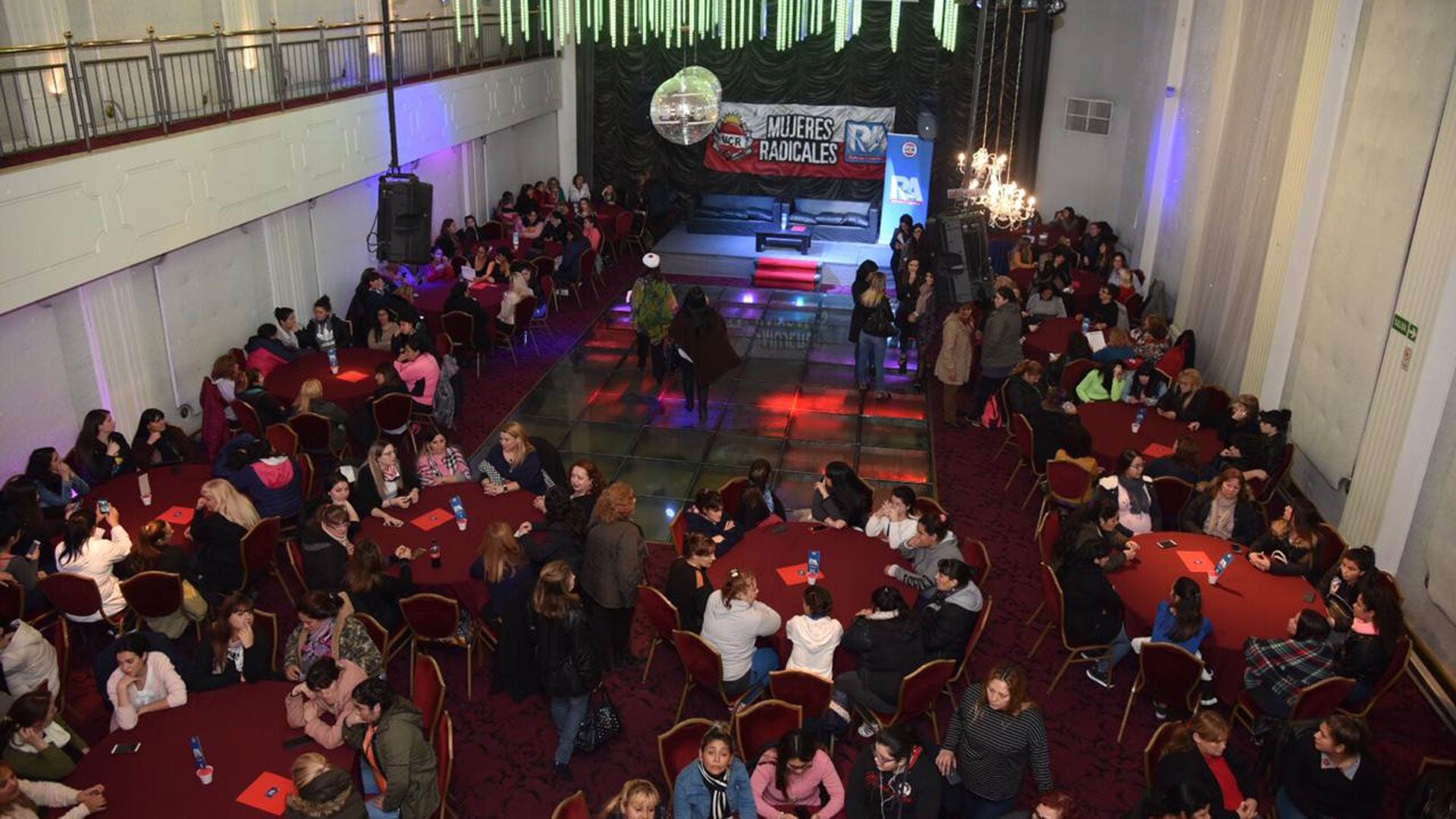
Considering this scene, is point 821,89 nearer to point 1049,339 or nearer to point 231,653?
point 1049,339

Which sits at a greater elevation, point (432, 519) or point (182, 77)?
point (182, 77)

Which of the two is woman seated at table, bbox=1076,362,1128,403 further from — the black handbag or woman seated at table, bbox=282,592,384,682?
woman seated at table, bbox=282,592,384,682

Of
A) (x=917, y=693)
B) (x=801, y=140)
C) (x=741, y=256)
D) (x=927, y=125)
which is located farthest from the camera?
(x=801, y=140)

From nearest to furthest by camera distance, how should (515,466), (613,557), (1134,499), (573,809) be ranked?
(573,809), (613,557), (1134,499), (515,466)

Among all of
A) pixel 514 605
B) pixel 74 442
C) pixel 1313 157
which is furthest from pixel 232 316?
pixel 1313 157

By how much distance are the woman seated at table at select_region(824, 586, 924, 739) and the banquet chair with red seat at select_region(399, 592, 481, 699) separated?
2455mm

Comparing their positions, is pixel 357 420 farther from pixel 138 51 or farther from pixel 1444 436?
pixel 1444 436

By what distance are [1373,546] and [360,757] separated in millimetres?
7309

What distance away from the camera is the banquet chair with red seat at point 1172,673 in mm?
6207

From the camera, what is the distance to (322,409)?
9.59 metres

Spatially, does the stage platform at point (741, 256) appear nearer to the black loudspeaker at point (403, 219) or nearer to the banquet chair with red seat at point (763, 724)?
the black loudspeaker at point (403, 219)

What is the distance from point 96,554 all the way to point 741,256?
41.5ft

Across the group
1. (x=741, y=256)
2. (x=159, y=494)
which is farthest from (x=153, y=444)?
(x=741, y=256)

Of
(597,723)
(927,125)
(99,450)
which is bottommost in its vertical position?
(597,723)
